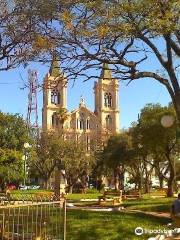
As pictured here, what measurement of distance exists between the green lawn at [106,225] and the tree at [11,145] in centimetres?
3514

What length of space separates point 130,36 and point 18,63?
13.9ft

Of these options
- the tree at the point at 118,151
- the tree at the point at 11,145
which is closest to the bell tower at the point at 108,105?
the tree at the point at 118,151

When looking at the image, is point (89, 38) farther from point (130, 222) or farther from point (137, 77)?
point (130, 222)

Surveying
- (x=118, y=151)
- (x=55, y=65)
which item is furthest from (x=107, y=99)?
(x=55, y=65)

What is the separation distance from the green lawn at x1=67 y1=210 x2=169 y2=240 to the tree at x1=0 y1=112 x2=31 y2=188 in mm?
35139

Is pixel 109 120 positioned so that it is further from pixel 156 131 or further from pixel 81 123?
pixel 156 131

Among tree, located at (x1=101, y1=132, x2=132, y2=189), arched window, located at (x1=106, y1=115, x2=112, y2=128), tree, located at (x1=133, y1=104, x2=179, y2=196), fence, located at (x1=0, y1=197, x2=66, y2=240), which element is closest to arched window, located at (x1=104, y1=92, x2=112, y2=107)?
arched window, located at (x1=106, y1=115, x2=112, y2=128)

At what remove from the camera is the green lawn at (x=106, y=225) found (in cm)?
1412

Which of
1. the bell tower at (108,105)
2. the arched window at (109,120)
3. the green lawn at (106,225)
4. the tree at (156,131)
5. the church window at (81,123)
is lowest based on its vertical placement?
the green lawn at (106,225)

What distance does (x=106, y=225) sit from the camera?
607 inches

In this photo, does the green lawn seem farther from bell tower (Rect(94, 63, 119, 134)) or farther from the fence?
bell tower (Rect(94, 63, 119, 134))

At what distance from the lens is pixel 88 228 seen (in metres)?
15.1

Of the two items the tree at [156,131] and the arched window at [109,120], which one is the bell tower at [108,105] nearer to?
the arched window at [109,120]

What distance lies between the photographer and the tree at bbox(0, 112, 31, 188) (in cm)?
5269
